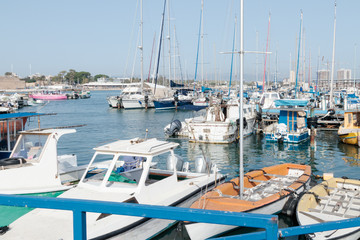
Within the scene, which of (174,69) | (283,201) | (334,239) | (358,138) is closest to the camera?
(334,239)

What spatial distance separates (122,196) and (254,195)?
461 centimetres

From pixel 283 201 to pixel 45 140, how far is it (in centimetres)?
690

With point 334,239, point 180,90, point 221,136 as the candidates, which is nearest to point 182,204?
point 334,239

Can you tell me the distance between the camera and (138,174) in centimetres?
1067

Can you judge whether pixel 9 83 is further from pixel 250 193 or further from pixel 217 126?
pixel 250 193

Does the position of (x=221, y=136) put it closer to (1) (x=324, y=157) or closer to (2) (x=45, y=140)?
(1) (x=324, y=157)

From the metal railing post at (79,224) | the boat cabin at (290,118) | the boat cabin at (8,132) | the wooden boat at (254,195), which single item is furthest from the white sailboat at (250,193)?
the boat cabin at (290,118)

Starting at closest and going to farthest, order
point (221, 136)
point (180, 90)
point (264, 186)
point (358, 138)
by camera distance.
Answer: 1. point (264, 186)
2. point (358, 138)
3. point (221, 136)
4. point (180, 90)

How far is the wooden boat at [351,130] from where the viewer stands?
22483 mm

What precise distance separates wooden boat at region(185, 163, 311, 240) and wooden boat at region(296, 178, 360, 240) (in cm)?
72

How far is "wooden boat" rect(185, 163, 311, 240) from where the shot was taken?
825 cm

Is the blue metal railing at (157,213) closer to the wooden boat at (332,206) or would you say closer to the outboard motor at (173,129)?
the wooden boat at (332,206)

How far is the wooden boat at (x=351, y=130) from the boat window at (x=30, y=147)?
19529 mm

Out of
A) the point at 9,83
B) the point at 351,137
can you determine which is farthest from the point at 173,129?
the point at 9,83
